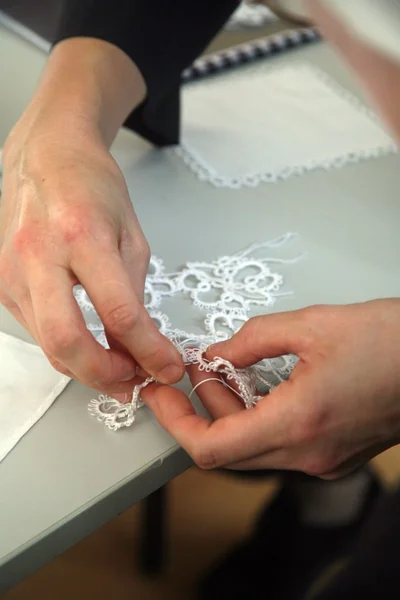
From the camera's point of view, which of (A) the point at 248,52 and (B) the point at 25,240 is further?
(A) the point at 248,52

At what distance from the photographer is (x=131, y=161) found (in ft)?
2.50

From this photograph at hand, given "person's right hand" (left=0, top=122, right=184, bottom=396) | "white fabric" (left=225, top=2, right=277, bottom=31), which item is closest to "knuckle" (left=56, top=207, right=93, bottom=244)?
"person's right hand" (left=0, top=122, right=184, bottom=396)

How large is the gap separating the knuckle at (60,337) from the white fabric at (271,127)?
372 millimetres

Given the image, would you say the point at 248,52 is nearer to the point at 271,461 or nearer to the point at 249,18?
the point at 249,18

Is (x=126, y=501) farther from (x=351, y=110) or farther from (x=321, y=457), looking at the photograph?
(x=351, y=110)

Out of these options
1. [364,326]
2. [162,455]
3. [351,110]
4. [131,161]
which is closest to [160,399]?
[162,455]

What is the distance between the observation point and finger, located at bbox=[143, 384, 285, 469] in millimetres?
406

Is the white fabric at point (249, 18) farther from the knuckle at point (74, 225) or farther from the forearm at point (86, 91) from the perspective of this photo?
the knuckle at point (74, 225)

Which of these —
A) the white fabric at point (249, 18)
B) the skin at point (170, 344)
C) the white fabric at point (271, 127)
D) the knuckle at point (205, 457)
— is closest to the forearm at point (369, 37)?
the skin at point (170, 344)

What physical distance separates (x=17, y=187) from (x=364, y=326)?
31 centimetres

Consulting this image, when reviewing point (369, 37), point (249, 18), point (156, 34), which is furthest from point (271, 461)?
point (249, 18)

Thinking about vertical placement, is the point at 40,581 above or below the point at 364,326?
below

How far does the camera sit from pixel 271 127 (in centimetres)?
85

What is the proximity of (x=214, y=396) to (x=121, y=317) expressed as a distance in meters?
0.10
